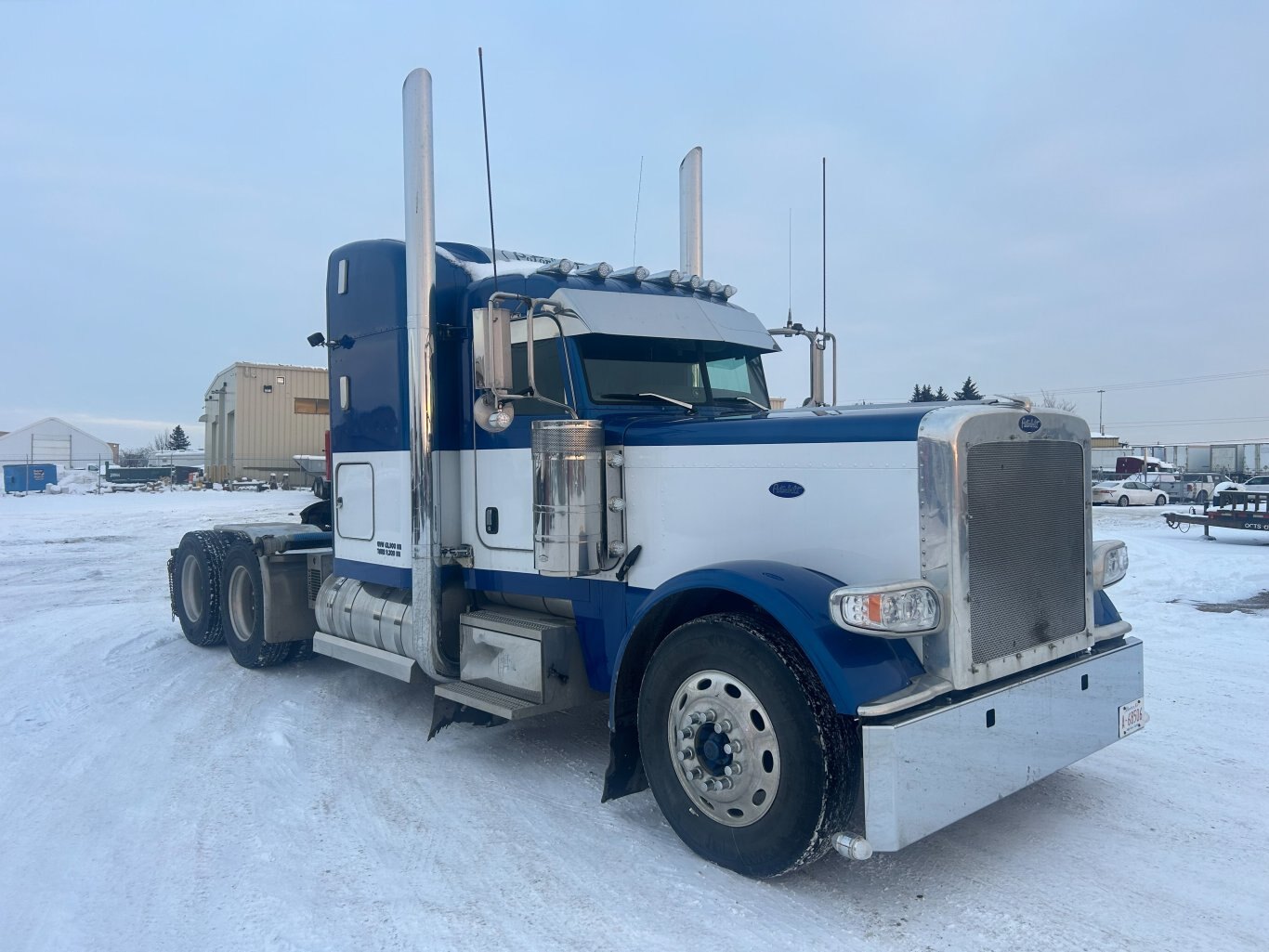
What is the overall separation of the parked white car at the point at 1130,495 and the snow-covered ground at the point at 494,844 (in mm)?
32602

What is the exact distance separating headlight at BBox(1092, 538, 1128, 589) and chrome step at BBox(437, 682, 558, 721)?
2.88 m

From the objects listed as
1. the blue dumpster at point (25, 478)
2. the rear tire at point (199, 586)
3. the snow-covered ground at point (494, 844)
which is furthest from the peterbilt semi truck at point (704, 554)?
the blue dumpster at point (25, 478)

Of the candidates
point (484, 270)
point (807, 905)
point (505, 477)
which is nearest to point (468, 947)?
point (807, 905)

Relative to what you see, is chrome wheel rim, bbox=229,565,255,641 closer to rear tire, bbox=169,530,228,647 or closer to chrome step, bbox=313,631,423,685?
rear tire, bbox=169,530,228,647

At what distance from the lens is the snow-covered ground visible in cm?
→ 342

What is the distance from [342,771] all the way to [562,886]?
202 centimetres

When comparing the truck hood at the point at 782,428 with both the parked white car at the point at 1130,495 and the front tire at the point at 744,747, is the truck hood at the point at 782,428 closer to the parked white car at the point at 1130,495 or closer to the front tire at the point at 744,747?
the front tire at the point at 744,747

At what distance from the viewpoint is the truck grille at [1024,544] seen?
149 inches

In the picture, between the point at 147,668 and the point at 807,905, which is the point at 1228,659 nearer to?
the point at 807,905

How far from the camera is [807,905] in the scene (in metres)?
3.59

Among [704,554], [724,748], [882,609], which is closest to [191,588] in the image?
[704,554]

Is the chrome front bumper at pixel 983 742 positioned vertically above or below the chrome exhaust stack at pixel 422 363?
below

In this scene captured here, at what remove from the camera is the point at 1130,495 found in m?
36.2

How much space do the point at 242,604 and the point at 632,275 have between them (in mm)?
4970
